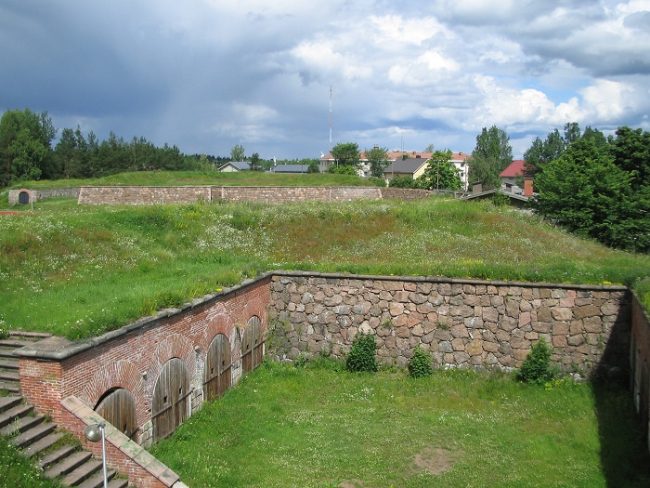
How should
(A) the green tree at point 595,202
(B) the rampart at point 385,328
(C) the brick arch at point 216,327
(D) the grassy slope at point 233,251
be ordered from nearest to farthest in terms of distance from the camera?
1. (B) the rampart at point 385,328
2. (D) the grassy slope at point 233,251
3. (C) the brick arch at point 216,327
4. (A) the green tree at point 595,202

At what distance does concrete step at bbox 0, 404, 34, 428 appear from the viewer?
872 cm

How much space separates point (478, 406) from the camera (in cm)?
1462

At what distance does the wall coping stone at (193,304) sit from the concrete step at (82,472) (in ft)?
5.44

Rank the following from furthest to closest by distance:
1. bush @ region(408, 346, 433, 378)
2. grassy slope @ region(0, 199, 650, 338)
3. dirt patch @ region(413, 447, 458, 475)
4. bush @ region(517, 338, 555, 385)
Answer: bush @ region(408, 346, 433, 378)
bush @ region(517, 338, 555, 385)
grassy slope @ region(0, 199, 650, 338)
dirt patch @ region(413, 447, 458, 475)

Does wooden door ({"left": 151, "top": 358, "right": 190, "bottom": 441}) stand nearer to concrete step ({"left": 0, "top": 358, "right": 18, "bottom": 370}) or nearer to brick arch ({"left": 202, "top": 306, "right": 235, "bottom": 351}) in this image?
brick arch ({"left": 202, "top": 306, "right": 235, "bottom": 351})

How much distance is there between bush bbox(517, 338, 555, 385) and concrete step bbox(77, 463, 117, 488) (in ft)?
35.8

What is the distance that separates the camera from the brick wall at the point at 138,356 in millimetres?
9203

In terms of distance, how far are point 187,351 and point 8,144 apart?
64.2m

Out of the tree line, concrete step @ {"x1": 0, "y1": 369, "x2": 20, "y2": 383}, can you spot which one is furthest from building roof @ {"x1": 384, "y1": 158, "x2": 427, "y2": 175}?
concrete step @ {"x1": 0, "y1": 369, "x2": 20, "y2": 383}

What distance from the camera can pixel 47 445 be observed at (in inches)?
347

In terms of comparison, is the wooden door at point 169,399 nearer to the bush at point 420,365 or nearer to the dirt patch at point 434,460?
the dirt patch at point 434,460

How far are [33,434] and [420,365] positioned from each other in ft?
34.4

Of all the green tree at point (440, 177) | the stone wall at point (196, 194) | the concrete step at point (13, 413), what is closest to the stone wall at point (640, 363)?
the concrete step at point (13, 413)

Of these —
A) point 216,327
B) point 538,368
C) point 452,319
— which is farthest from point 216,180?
point 538,368
